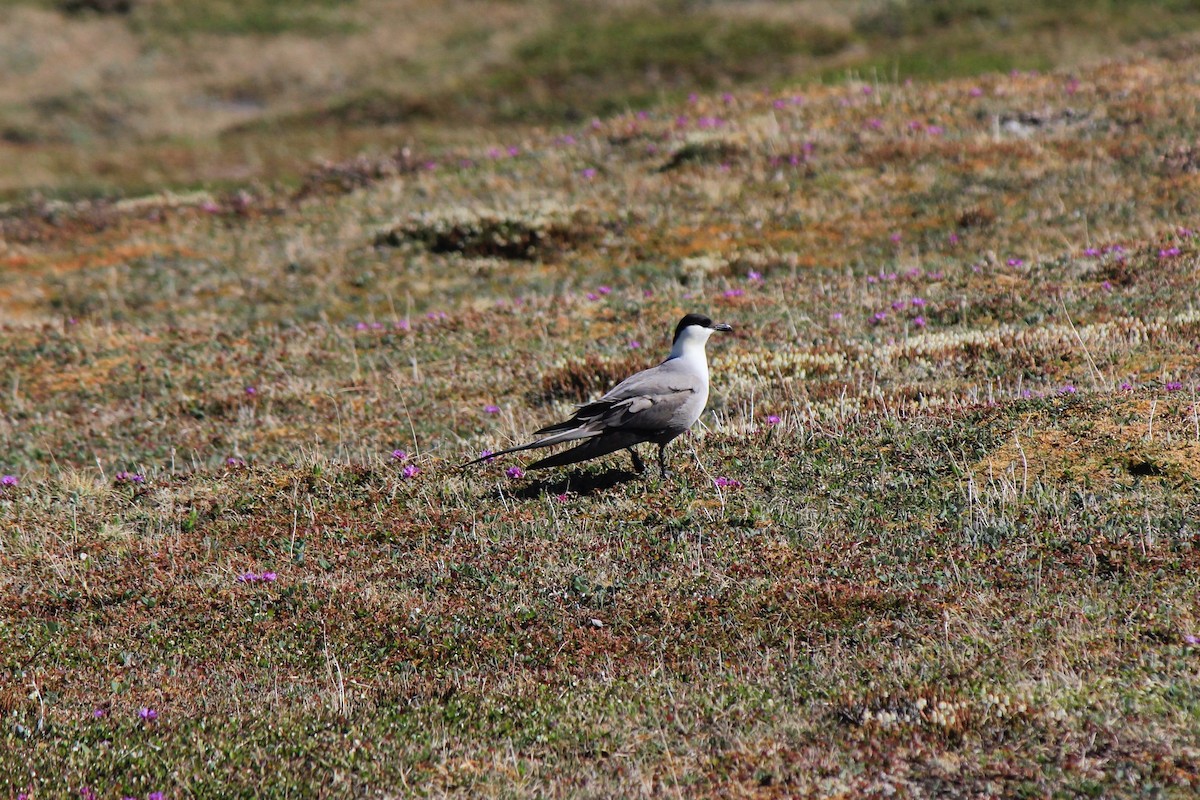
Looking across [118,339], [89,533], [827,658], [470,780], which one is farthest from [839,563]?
[118,339]

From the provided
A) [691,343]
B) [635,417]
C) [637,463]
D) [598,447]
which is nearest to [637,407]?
[635,417]

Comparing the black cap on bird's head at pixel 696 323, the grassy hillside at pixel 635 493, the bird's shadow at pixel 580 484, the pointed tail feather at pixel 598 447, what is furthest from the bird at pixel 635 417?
the black cap on bird's head at pixel 696 323

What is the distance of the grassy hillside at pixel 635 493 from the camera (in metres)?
5.88

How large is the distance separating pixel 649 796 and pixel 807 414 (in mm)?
5911

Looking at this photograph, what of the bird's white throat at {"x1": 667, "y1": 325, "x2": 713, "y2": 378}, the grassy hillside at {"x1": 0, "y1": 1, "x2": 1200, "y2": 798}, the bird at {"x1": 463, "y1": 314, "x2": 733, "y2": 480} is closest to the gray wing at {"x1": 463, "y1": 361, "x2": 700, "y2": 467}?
the bird at {"x1": 463, "y1": 314, "x2": 733, "y2": 480}

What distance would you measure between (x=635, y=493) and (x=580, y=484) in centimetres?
65

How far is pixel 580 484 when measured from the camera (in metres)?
9.72

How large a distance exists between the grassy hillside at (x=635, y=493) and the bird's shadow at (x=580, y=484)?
7 centimetres

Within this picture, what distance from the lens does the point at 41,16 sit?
58938 mm

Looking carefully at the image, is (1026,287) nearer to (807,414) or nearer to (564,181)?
(807,414)

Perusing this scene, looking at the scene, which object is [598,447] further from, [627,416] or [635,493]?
[635,493]

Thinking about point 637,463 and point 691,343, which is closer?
point 637,463

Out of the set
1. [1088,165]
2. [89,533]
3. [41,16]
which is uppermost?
[41,16]

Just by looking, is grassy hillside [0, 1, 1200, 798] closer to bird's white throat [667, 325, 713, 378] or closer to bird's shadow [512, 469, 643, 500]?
bird's shadow [512, 469, 643, 500]
